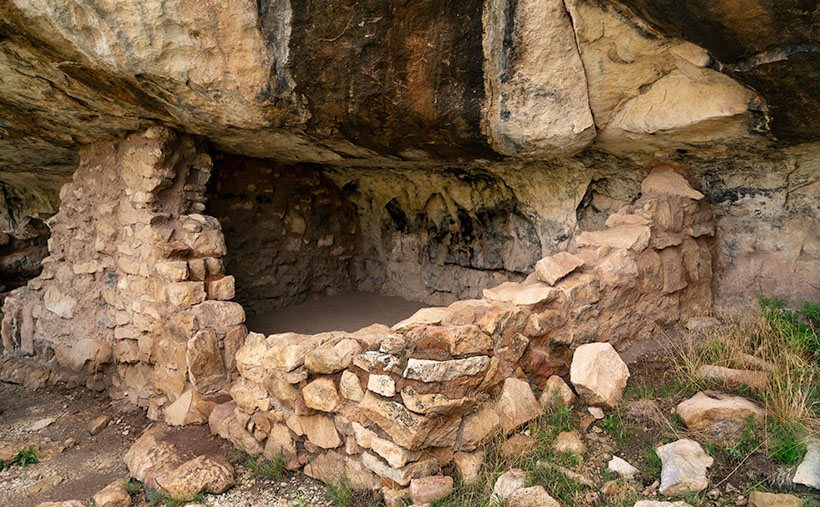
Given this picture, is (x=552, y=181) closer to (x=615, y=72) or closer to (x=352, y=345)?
(x=615, y=72)

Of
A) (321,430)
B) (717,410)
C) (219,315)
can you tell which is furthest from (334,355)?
(717,410)

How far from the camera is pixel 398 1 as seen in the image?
2365 mm

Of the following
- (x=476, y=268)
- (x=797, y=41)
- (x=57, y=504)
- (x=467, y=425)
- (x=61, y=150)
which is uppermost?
(x=797, y=41)

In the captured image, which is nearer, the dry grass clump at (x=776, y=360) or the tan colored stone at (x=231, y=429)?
the dry grass clump at (x=776, y=360)

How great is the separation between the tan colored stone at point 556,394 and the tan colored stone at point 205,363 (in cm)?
196

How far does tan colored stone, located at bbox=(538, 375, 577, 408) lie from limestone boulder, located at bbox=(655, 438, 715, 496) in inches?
19.8

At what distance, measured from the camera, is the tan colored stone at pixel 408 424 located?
225 cm

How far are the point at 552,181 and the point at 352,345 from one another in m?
2.08

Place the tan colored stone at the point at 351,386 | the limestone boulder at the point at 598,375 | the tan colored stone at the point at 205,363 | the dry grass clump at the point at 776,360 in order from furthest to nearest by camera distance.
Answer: the tan colored stone at the point at 205,363, the limestone boulder at the point at 598,375, the tan colored stone at the point at 351,386, the dry grass clump at the point at 776,360

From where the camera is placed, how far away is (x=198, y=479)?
2.65 m

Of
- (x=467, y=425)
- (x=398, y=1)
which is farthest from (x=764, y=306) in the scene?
(x=398, y=1)

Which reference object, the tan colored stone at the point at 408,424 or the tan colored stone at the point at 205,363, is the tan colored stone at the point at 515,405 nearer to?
the tan colored stone at the point at 408,424

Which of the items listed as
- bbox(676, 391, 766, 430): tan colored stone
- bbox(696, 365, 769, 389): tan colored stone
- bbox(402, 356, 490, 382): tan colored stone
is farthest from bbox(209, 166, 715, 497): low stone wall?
bbox(676, 391, 766, 430): tan colored stone

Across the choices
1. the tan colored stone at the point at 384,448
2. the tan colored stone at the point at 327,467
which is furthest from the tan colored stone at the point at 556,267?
the tan colored stone at the point at 327,467
